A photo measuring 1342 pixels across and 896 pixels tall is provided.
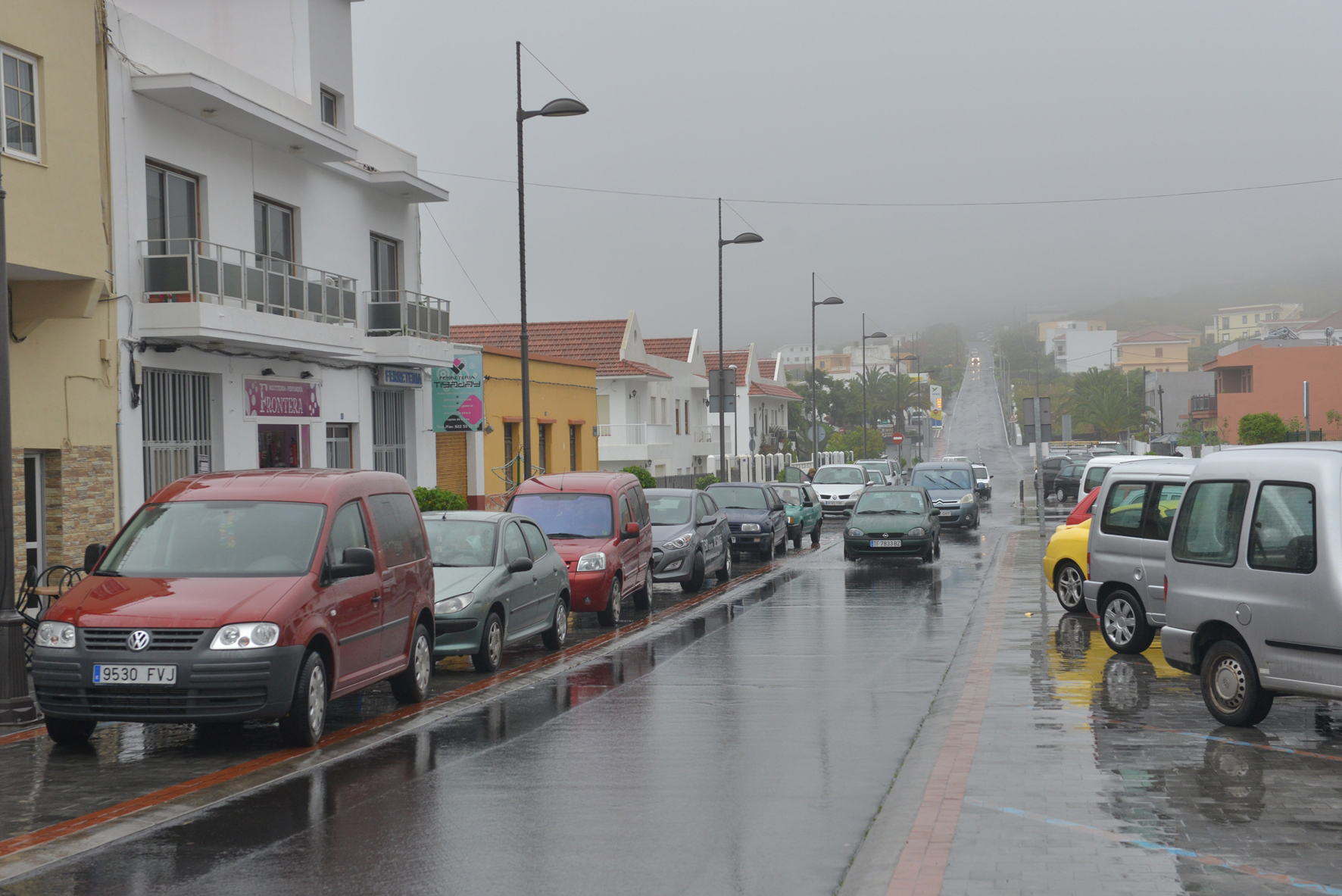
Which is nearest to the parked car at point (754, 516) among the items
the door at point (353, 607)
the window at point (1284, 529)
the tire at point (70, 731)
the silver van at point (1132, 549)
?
the silver van at point (1132, 549)

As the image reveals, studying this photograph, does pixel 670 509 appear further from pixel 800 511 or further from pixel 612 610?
pixel 800 511

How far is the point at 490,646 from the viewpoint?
1316cm

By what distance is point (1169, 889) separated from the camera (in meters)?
5.69

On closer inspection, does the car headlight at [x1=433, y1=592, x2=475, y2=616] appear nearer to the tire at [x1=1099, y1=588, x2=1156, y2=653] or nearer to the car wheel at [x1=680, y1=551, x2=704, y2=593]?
the tire at [x1=1099, y1=588, x2=1156, y2=653]

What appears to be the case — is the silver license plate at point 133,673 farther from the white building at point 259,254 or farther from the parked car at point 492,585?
the white building at point 259,254

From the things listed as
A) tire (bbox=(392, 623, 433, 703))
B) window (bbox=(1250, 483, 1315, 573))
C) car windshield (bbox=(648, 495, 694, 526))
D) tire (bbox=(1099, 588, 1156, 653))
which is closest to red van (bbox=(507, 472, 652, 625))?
car windshield (bbox=(648, 495, 694, 526))

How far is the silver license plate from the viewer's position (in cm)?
878

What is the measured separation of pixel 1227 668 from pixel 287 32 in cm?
2160

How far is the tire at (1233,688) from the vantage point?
366 inches

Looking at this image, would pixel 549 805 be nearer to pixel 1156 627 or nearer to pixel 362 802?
pixel 362 802

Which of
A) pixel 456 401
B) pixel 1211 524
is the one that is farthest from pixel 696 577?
pixel 1211 524

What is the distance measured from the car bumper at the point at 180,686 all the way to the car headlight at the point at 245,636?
38mm

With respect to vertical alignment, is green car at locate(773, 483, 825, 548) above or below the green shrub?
below

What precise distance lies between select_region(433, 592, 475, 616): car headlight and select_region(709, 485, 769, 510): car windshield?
55.5 ft
